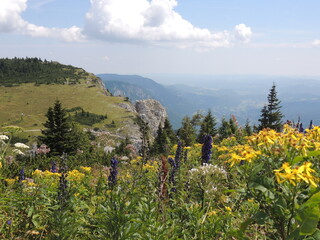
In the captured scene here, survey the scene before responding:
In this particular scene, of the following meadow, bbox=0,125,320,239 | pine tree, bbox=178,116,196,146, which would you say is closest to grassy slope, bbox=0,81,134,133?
pine tree, bbox=178,116,196,146

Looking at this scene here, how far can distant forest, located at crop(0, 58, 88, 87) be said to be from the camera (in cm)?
13562

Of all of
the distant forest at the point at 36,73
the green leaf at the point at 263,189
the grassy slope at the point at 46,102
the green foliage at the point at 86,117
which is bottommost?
the green foliage at the point at 86,117

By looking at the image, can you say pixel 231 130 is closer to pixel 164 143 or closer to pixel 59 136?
pixel 164 143

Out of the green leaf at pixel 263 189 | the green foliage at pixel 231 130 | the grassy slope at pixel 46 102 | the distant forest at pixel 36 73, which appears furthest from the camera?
the distant forest at pixel 36 73

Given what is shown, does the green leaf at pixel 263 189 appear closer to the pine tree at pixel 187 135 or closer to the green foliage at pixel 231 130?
the pine tree at pixel 187 135

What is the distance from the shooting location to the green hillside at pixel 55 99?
307 feet

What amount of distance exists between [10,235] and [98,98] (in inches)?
4738

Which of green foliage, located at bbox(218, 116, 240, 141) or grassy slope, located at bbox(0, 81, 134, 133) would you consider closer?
green foliage, located at bbox(218, 116, 240, 141)

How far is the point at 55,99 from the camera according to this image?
377 ft

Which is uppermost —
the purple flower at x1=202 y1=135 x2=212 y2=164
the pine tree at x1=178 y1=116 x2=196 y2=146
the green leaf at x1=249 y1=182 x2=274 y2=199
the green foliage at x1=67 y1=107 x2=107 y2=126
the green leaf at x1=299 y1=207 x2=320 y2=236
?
the green leaf at x1=249 y1=182 x2=274 y2=199

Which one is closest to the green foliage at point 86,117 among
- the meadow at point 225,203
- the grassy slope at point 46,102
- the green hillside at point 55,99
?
the green hillside at point 55,99

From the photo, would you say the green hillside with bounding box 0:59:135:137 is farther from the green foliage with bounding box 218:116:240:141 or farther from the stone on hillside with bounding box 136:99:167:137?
the green foliage with bounding box 218:116:240:141

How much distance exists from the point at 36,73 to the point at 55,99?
47.8 metres

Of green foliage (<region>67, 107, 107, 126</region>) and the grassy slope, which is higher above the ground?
the grassy slope
